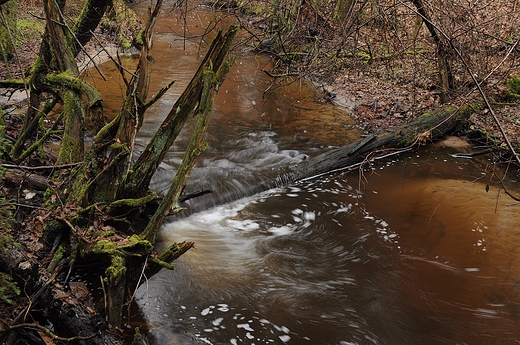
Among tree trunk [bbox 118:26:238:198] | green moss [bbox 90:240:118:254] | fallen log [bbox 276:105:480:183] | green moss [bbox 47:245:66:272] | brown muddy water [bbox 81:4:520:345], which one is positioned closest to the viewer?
green moss [bbox 90:240:118:254]

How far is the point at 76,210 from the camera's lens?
16.2 feet

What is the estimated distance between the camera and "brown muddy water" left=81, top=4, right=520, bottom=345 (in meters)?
4.93

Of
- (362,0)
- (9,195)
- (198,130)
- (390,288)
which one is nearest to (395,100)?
(362,0)

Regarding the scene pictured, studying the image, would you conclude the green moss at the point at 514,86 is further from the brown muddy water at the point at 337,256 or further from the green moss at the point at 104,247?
the green moss at the point at 104,247

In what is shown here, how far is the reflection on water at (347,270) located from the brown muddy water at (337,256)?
0.05ft

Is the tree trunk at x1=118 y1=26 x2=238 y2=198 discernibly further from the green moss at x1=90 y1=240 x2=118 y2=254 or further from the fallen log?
the fallen log

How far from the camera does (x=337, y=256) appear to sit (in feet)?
20.5

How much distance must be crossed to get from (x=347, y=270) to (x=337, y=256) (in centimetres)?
33

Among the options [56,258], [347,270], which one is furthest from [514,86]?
[56,258]

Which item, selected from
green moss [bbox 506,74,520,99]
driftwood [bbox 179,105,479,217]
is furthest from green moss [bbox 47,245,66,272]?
green moss [bbox 506,74,520,99]

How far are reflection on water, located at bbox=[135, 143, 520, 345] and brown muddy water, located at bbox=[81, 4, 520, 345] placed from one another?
0.02 metres

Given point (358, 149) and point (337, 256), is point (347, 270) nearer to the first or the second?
point (337, 256)

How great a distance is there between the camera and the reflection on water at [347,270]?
4.90 meters

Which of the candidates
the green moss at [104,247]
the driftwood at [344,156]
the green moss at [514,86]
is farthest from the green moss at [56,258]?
the green moss at [514,86]
